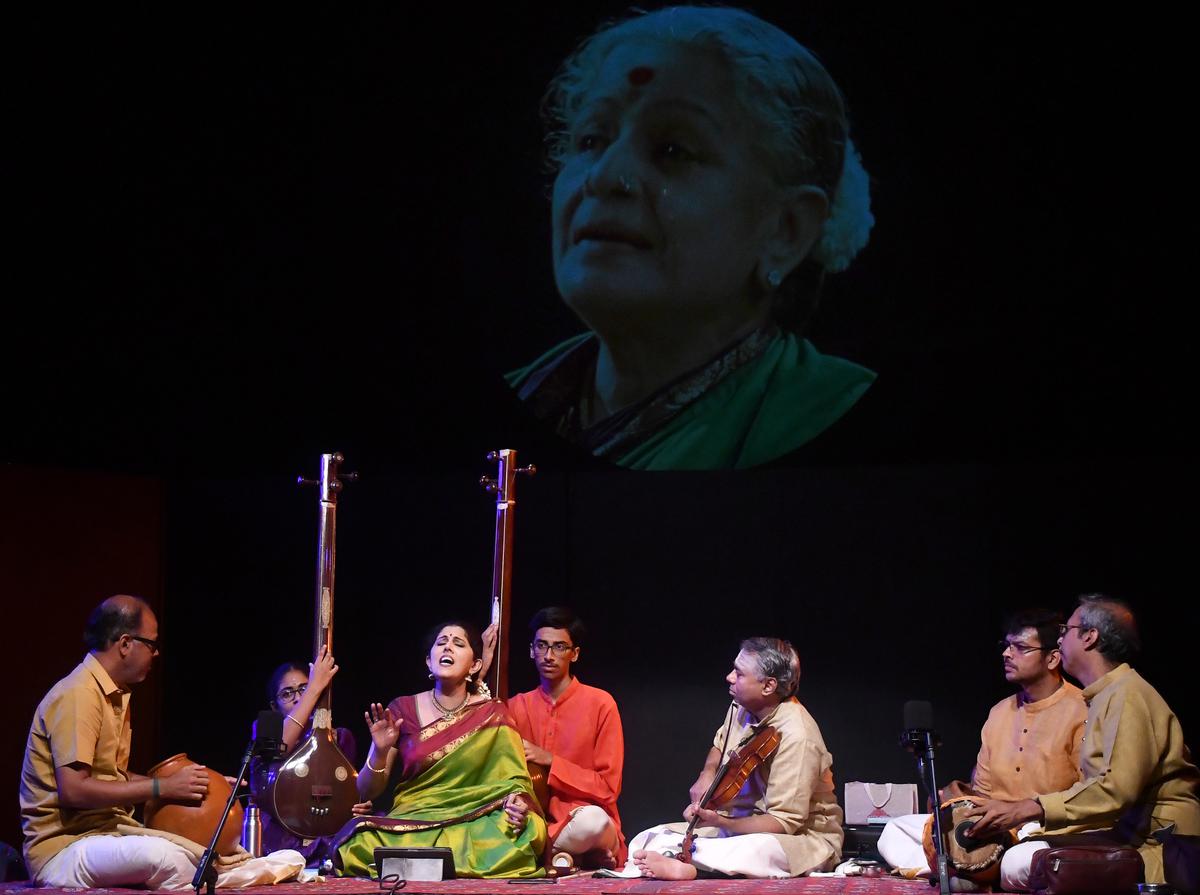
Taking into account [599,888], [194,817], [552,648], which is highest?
[552,648]

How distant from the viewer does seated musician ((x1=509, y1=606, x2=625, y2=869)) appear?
21.0ft

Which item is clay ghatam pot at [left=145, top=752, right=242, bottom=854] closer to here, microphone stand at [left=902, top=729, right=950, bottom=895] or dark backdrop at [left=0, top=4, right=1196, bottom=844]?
dark backdrop at [left=0, top=4, right=1196, bottom=844]

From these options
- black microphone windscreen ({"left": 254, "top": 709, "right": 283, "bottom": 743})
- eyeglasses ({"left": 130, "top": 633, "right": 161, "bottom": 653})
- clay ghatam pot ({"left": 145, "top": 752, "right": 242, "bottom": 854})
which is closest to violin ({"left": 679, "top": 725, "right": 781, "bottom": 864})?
clay ghatam pot ({"left": 145, "top": 752, "right": 242, "bottom": 854})

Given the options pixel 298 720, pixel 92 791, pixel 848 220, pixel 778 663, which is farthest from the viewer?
pixel 848 220

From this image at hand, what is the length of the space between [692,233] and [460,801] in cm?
289

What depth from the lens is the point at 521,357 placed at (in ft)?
24.4

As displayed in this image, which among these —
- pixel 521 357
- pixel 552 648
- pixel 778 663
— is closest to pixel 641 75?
pixel 521 357

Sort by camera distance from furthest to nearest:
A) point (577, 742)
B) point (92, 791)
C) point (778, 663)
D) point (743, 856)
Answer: point (577, 742)
point (778, 663)
point (743, 856)
point (92, 791)

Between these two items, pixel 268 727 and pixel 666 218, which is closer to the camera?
pixel 268 727

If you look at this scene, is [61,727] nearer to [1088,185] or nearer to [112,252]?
[112,252]

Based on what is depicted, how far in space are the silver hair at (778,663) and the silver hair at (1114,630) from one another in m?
1.24

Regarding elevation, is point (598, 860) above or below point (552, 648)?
below

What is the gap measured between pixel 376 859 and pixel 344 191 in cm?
336

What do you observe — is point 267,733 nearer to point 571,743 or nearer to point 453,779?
point 453,779
